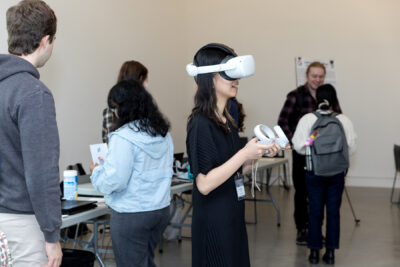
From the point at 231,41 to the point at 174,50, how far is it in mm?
1095

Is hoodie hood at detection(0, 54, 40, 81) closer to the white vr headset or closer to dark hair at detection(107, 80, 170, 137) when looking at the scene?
the white vr headset

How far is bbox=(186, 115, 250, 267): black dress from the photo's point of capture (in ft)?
6.08

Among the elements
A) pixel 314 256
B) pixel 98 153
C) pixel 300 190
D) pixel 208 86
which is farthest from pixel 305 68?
pixel 208 86

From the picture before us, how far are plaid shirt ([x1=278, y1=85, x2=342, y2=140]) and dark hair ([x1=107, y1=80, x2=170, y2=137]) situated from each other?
2.37 metres

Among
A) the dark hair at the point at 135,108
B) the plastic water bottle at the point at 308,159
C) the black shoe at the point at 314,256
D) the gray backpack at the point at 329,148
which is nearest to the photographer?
the dark hair at the point at 135,108

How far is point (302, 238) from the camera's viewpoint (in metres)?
4.70

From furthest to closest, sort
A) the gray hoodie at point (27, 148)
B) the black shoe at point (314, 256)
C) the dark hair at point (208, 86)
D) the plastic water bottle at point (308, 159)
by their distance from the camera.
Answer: the black shoe at point (314, 256), the plastic water bottle at point (308, 159), the dark hair at point (208, 86), the gray hoodie at point (27, 148)

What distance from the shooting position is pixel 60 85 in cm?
583

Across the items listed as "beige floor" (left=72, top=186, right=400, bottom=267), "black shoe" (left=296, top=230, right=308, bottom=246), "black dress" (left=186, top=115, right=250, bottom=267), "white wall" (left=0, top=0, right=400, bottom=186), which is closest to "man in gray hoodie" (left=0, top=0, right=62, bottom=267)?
"black dress" (left=186, top=115, right=250, bottom=267)

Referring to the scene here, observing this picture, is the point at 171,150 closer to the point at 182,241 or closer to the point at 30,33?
the point at 30,33

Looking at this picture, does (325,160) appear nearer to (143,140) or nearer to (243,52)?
(143,140)

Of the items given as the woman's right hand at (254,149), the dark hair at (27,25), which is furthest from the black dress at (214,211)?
the dark hair at (27,25)

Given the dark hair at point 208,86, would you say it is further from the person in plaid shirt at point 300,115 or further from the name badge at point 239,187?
the person in plaid shirt at point 300,115

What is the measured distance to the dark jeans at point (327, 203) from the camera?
399cm
